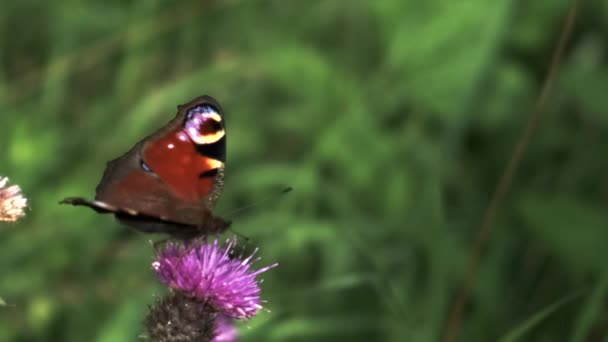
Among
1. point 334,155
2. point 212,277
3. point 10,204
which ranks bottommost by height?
point 212,277

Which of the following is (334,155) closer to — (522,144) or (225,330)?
(522,144)

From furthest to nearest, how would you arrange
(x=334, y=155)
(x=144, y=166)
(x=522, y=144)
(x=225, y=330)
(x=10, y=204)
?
(x=334, y=155)
(x=522, y=144)
(x=225, y=330)
(x=144, y=166)
(x=10, y=204)

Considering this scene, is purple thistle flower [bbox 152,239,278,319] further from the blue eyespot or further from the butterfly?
the blue eyespot

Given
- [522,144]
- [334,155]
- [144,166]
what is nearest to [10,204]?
[144,166]

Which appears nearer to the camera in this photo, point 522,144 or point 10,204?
point 10,204

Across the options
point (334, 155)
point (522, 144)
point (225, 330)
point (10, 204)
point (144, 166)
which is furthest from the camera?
point (334, 155)

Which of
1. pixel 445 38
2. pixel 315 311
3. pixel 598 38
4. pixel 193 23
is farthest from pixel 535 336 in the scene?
pixel 193 23

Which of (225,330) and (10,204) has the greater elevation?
(10,204)

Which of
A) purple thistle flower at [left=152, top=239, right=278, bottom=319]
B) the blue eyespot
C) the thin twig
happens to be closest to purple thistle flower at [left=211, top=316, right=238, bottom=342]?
purple thistle flower at [left=152, top=239, right=278, bottom=319]
